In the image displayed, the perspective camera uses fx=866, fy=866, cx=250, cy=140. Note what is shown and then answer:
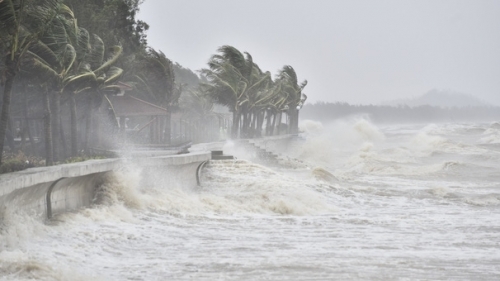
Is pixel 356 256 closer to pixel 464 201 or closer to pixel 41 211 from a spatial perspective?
pixel 41 211

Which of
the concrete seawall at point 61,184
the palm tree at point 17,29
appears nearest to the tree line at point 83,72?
the palm tree at point 17,29

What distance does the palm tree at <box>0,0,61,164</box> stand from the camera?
57.7 feet

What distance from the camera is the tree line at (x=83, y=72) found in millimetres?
19672

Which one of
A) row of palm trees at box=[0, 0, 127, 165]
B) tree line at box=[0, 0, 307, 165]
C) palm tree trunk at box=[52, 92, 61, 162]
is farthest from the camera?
palm tree trunk at box=[52, 92, 61, 162]

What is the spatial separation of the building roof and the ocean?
1533cm

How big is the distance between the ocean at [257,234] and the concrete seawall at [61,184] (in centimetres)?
27

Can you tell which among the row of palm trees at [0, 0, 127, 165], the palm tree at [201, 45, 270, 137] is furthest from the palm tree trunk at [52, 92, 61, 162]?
the palm tree at [201, 45, 270, 137]

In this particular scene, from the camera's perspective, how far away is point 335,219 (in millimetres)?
18297

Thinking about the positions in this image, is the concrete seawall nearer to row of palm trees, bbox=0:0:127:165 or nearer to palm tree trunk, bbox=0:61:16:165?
palm tree trunk, bbox=0:61:16:165

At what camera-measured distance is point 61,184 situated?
15.5 m

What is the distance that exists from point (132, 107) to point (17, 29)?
25218 millimetres

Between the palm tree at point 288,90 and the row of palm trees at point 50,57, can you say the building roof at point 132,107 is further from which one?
the palm tree at point 288,90

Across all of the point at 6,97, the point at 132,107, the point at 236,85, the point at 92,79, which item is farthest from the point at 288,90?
the point at 6,97

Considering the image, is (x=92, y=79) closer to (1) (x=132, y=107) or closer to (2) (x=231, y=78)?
(1) (x=132, y=107)
